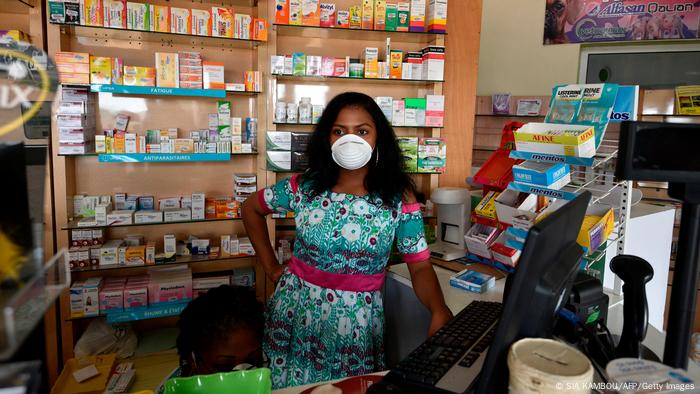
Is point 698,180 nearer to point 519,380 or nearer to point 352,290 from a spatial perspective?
point 519,380

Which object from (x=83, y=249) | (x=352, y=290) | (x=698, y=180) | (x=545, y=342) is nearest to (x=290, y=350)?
(x=352, y=290)

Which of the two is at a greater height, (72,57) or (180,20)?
(180,20)

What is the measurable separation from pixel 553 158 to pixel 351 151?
73 cm

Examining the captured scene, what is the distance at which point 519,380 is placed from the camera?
0.67m

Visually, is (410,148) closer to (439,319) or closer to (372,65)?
(372,65)

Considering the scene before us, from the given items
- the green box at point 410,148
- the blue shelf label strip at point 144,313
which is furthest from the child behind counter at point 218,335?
the green box at point 410,148

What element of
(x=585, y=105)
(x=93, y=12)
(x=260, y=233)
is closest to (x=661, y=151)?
(x=585, y=105)

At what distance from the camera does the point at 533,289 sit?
0.75 m

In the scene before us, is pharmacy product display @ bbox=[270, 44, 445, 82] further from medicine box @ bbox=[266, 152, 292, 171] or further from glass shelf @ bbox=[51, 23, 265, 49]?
medicine box @ bbox=[266, 152, 292, 171]

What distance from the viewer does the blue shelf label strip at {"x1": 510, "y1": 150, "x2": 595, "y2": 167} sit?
1.65 m

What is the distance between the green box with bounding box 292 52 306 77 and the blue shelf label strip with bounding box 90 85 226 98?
50 cm

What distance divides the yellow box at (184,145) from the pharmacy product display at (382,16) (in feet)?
3.60

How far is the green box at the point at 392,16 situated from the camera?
3.40 meters

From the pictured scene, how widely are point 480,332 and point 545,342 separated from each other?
1.48 feet
